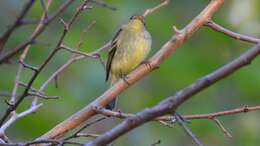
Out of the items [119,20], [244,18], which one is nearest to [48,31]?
[119,20]

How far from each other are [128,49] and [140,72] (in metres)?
1.78

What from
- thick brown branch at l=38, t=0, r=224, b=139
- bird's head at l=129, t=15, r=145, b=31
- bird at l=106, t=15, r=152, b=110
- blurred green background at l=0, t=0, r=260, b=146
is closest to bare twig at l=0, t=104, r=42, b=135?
thick brown branch at l=38, t=0, r=224, b=139

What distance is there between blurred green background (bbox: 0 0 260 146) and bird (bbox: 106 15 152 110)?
0.51 meters

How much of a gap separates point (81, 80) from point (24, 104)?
429 mm

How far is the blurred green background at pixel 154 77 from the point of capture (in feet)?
18.0

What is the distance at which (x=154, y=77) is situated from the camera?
606 cm

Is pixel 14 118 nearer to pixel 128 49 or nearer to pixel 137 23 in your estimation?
pixel 128 49

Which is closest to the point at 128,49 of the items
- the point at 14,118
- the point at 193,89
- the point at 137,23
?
the point at 137,23

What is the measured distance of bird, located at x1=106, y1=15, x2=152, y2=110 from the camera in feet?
14.9

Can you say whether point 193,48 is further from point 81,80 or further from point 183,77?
point 81,80

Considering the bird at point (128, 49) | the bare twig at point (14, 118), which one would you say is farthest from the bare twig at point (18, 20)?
the bird at point (128, 49)

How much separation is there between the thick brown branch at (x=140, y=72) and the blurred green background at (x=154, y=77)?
2387 mm

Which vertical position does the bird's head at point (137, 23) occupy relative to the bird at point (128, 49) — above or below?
above

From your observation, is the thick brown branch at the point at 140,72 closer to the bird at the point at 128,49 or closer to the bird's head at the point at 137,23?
the bird at the point at 128,49
